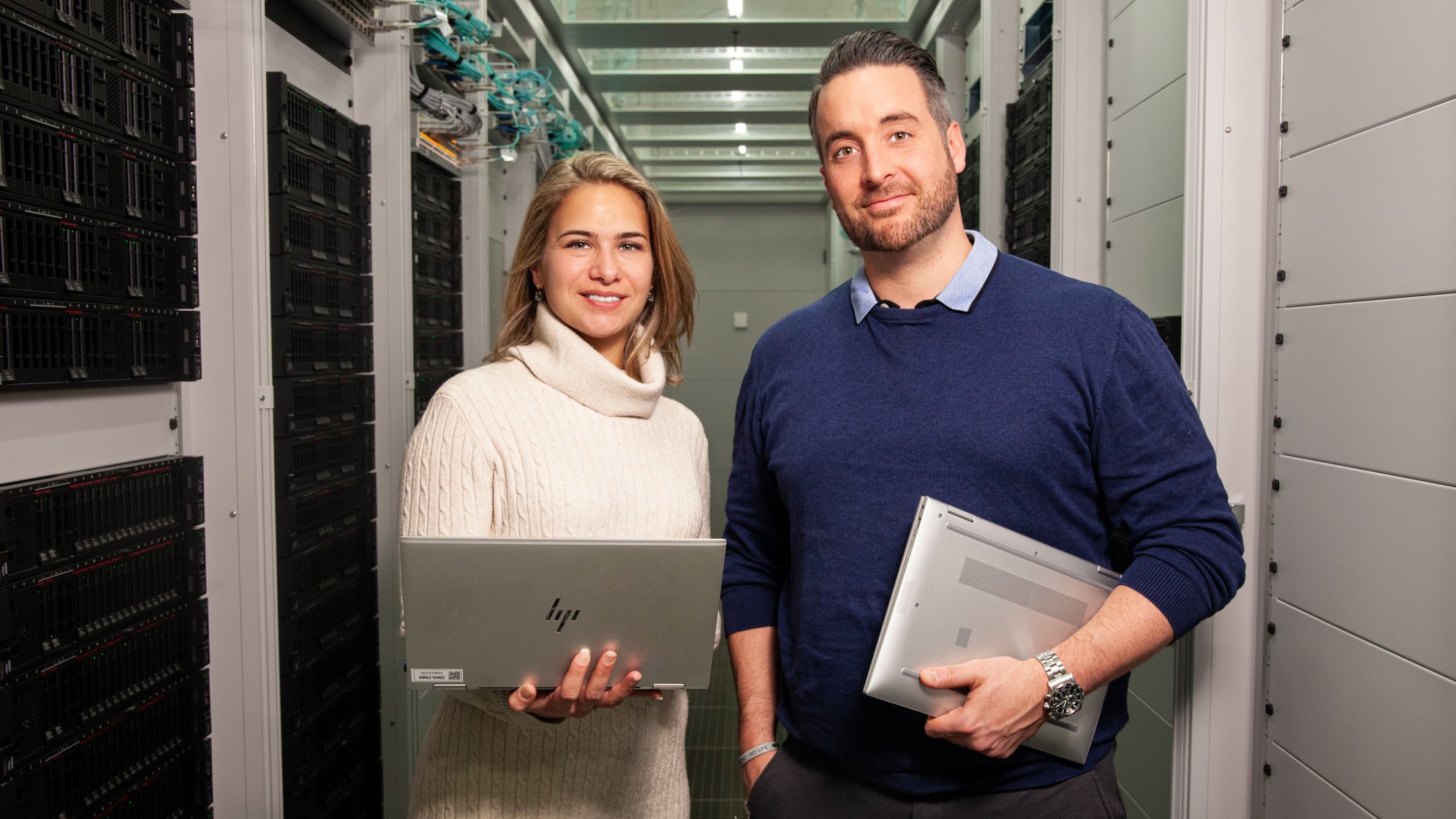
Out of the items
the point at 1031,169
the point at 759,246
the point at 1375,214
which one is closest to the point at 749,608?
the point at 1375,214

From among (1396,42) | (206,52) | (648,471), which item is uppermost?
(206,52)

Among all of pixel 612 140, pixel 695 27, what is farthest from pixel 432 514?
pixel 612 140

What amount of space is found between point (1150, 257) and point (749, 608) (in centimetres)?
163

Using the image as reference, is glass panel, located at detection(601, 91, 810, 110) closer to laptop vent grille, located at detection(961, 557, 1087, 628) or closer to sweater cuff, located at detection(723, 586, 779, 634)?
sweater cuff, located at detection(723, 586, 779, 634)

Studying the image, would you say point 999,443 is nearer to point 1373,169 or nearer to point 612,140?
point 1373,169

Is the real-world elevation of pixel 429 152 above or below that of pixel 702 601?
above

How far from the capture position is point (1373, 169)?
1491 mm

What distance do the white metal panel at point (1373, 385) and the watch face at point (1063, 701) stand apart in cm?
69

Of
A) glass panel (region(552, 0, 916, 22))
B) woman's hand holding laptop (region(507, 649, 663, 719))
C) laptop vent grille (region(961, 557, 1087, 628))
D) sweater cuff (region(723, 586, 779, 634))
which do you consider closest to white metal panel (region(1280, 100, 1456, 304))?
laptop vent grille (region(961, 557, 1087, 628))

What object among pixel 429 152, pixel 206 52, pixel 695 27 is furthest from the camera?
pixel 695 27

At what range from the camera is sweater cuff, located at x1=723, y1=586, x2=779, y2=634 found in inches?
Result: 58.5

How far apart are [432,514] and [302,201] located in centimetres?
156

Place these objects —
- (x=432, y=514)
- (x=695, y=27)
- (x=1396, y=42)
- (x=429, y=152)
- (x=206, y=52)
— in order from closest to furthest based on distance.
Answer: (x=432, y=514) < (x=1396, y=42) < (x=206, y=52) < (x=429, y=152) < (x=695, y=27)

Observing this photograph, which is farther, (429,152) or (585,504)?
(429,152)
